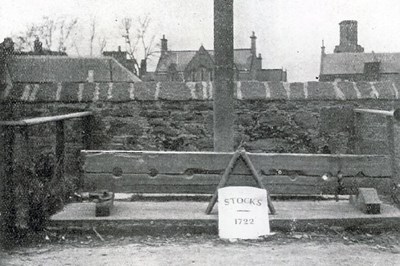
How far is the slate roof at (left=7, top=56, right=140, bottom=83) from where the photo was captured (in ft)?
118

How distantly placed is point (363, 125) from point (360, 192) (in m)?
1.74

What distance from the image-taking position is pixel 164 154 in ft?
15.1

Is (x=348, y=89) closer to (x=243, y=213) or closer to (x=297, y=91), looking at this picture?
(x=297, y=91)

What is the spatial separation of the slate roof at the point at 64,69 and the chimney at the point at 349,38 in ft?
118

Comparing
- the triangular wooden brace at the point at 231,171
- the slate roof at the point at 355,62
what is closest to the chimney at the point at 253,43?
the slate roof at the point at 355,62

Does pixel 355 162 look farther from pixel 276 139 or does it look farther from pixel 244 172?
pixel 276 139

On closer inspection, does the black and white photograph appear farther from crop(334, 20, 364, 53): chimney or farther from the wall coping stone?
crop(334, 20, 364, 53): chimney

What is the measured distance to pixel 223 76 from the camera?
511cm

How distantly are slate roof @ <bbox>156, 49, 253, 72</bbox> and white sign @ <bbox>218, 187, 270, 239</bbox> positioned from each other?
181ft

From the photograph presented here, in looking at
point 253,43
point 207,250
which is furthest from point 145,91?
point 253,43

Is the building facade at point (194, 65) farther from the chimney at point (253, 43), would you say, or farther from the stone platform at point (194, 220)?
the stone platform at point (194, 220)

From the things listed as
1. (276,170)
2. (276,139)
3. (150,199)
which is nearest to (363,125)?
(276,139)

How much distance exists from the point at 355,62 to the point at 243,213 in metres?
54.7

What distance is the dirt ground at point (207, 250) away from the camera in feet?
11.8
